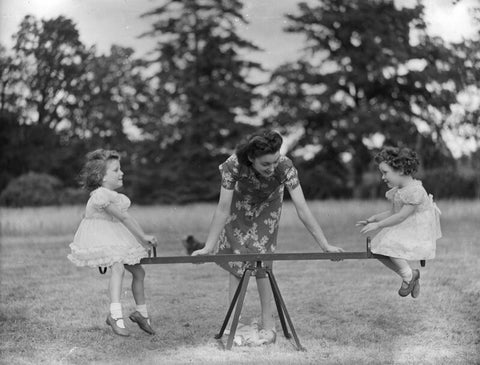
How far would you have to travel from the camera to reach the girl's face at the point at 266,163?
3627 millimetres

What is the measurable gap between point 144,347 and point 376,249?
4.19 feet

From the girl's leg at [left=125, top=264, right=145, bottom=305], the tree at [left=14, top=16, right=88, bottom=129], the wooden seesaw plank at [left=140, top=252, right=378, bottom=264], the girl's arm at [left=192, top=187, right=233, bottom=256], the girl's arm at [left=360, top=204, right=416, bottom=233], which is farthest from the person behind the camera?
the tree at [left=14, top=16, right=88, bottom=129]

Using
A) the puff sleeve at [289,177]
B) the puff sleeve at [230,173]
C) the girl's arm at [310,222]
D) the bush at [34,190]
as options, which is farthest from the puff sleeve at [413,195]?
the bush at [34,190]

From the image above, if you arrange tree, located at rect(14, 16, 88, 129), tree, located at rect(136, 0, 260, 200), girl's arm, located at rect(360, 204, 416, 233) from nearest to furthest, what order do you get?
girl's arm, located at rect(360, 204, 416, 233)
tree, located at rect(14, 16, 88, 129)
tree, located at rect(136, 0, 260, 200)

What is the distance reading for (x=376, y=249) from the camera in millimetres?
3760

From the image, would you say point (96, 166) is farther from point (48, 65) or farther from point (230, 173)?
point (48, 65)

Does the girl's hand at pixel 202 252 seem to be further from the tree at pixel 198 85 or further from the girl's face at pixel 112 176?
the tree at pixel 198 85

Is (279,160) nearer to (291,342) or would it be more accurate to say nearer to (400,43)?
(291,342)

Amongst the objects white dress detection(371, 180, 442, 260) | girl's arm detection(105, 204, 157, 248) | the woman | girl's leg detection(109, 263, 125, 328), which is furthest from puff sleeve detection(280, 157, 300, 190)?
girl's leg detection(109, 263, 125, 328)

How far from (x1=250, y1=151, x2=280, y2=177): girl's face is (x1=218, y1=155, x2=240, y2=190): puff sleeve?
0.41 feet

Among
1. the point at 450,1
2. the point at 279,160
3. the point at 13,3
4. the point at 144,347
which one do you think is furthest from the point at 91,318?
the point at 450,1

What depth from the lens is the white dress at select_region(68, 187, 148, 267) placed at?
377 cm

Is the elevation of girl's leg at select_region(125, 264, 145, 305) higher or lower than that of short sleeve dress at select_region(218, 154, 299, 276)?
lower

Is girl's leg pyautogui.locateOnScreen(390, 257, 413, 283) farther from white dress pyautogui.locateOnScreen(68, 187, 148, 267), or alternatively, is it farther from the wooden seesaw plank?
white dress pyautogui.locateOnScreen(68, 187, 148, 267)
